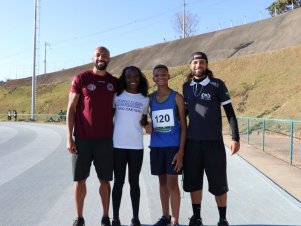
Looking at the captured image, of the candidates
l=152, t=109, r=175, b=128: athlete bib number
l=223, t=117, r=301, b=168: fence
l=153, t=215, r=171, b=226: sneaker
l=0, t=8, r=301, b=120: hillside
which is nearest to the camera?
l=152, t=109, r=175, b=128: athlete bib number

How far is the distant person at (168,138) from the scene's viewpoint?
4.74 m

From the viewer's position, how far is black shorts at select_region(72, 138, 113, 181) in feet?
15.6

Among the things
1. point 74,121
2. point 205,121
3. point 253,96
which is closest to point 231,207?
point 205,121

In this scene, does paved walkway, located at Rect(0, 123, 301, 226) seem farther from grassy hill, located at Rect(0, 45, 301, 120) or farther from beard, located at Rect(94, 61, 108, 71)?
grassy hill, located at Rect(0, 45, 301, 120)

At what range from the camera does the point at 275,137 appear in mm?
15750

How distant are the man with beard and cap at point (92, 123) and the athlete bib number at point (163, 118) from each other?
0.49m

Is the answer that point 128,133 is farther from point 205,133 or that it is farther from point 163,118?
point 205,133

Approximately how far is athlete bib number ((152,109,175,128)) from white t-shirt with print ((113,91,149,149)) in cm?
19

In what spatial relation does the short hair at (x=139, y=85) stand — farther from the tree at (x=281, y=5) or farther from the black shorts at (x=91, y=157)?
the tree at (x=281, y=5)

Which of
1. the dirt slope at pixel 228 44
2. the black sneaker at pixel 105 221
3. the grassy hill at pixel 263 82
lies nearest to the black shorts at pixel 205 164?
the black sneaker at pixel 105 221

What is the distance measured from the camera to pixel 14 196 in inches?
255

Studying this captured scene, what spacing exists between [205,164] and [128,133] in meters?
0.91

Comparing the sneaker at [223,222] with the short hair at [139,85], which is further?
the short hair at [139,85]

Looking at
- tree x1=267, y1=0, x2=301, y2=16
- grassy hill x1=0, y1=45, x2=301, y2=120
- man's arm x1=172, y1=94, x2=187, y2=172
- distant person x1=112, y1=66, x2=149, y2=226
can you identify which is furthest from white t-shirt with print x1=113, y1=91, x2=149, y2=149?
tree x1=267, y1=0, x2=301, y2=16
